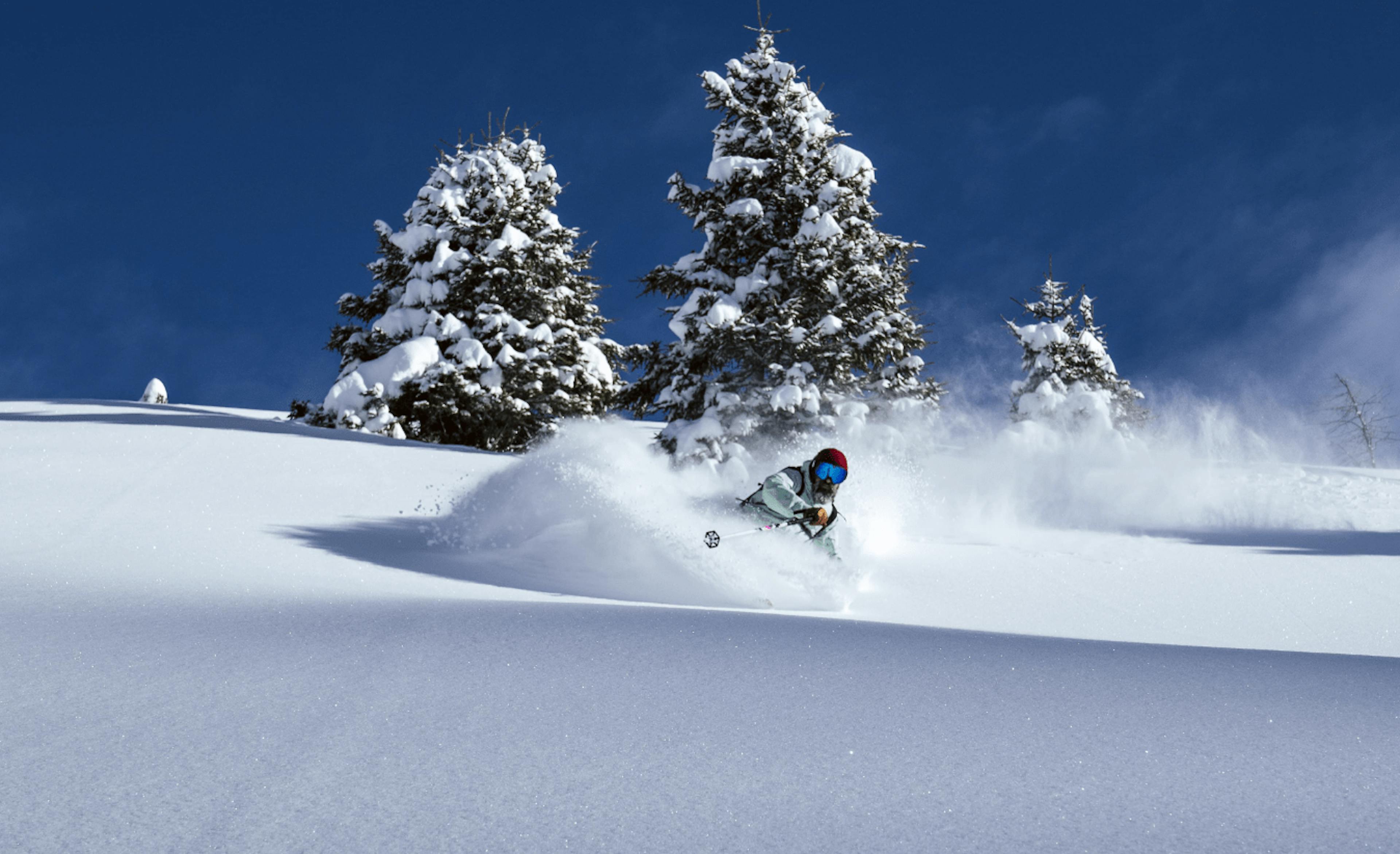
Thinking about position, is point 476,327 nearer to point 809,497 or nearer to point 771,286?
point 771,286

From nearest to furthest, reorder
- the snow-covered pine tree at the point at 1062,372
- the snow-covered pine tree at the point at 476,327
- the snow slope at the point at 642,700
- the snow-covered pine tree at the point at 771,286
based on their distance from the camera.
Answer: the snow slope at the point at 642,700, the snow-covered pine tree at the point at 771,286, the snow-covered pine tree at the point at 476,327, the snow-covered pine tree at the point at 1062,372

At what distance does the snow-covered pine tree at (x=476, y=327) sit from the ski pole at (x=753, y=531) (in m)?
16.8

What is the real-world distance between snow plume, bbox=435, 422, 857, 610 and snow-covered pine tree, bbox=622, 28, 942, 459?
8507 mm

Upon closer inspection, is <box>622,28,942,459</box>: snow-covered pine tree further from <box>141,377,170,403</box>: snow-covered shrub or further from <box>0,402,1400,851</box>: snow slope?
<box>141,377,170,403</box>: snow-covered shrub

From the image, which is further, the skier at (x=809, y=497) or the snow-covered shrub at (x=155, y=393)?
the snow-covered shrub at (x=155, y=393)

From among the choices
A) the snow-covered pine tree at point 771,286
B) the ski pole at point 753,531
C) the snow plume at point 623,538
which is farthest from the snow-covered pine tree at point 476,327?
the ski pole at point 753,531

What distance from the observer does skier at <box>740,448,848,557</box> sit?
8.23 meters

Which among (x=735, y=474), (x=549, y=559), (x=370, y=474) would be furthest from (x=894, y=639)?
(x=735, y=474)

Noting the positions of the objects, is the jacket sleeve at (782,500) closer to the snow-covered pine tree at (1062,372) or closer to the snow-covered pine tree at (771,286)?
the snow-covered pine tree at (771,286)

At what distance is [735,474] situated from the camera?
18.0 meters

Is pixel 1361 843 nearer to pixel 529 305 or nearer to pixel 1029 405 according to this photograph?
pixel 529 305

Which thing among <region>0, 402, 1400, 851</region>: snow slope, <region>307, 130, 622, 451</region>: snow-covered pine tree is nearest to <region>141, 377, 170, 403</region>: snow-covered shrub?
<region>307, 130, 622, 451</region>: snow-covered pine tree

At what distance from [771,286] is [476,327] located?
9317 millimetres

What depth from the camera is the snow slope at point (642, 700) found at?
2.36 m
